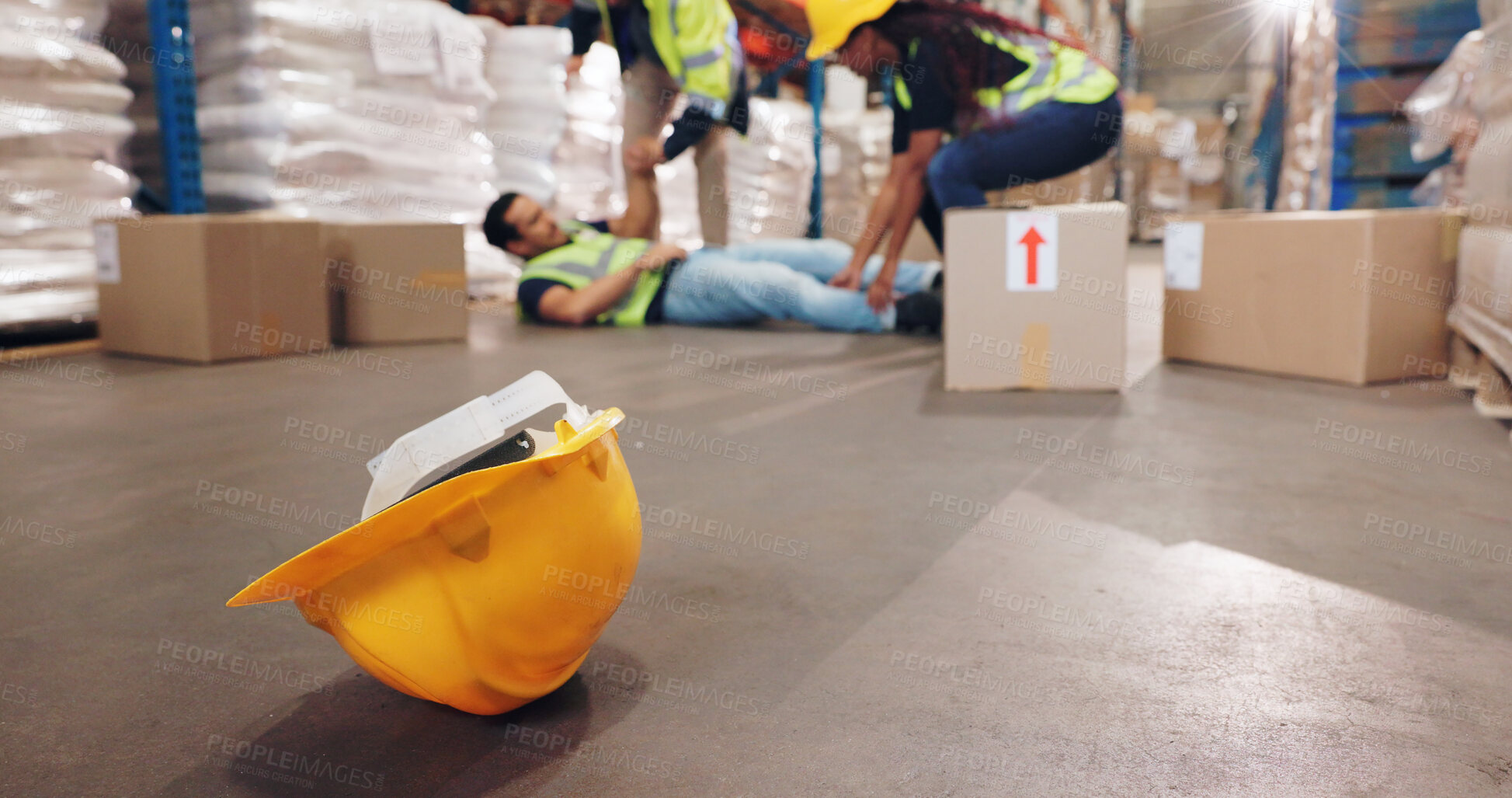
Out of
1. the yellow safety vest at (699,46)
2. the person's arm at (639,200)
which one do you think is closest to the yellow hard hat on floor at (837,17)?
the yellow safety vest at (699,46)

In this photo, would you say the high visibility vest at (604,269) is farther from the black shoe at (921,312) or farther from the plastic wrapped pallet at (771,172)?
the plastic wrapped pallet at (771,172)

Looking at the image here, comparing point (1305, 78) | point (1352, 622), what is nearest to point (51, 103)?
point (1352, 622)

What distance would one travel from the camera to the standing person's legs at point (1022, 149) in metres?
2.98

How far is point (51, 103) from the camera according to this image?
9.07ft

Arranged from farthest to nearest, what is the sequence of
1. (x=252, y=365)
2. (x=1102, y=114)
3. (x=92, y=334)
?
Answer: (x=92, y=334) < (x=1102, y=114) < (x=252, y=365)

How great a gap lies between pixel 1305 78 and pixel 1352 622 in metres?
4.36

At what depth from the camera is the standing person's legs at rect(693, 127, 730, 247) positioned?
452cm

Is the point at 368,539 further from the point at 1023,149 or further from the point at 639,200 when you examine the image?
the point at 639,200

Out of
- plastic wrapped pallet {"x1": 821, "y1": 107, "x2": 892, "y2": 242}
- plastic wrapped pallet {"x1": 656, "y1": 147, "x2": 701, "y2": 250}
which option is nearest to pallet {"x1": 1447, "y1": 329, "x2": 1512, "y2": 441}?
plastic wrapped pallet {"x1": 656, "y1": 147, "x2": 701, "y2": 250}

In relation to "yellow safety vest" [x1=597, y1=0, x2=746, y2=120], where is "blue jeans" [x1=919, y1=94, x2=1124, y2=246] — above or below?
below

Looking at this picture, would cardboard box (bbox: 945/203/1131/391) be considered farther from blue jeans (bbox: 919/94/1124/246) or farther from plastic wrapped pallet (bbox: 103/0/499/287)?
plastic wrapped pallet (bbox: 103/0/499/287)

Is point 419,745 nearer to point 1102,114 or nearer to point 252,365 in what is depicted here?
point 252,365

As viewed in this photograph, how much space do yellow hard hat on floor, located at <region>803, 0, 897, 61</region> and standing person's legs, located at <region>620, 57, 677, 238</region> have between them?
4.41ft

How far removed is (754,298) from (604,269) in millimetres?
599
